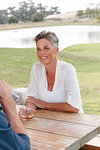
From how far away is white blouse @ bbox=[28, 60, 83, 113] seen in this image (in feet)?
7.75

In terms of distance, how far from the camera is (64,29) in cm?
716

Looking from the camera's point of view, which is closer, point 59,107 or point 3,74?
point 59,107

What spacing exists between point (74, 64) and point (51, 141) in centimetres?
612

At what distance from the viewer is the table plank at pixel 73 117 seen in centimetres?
193

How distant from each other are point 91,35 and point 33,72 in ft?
15.6

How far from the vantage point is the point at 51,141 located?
1.65 meters

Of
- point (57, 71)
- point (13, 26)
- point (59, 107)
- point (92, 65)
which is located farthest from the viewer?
point (92, 65)

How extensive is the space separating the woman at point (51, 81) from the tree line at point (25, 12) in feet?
14.4

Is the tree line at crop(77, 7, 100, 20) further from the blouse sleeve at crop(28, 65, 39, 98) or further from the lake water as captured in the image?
the blouse sleeve at crop(28, 65, 39, 98)

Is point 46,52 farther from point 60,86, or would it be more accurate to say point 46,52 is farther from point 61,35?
point 61,35

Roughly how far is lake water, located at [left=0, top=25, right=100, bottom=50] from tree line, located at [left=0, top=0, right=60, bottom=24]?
28cm

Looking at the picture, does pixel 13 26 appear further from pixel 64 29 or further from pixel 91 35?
pixel 91 35

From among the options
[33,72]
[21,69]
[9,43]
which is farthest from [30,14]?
[33,72]

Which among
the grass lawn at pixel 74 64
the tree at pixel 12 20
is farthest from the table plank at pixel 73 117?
the tree at pixel 12 20
